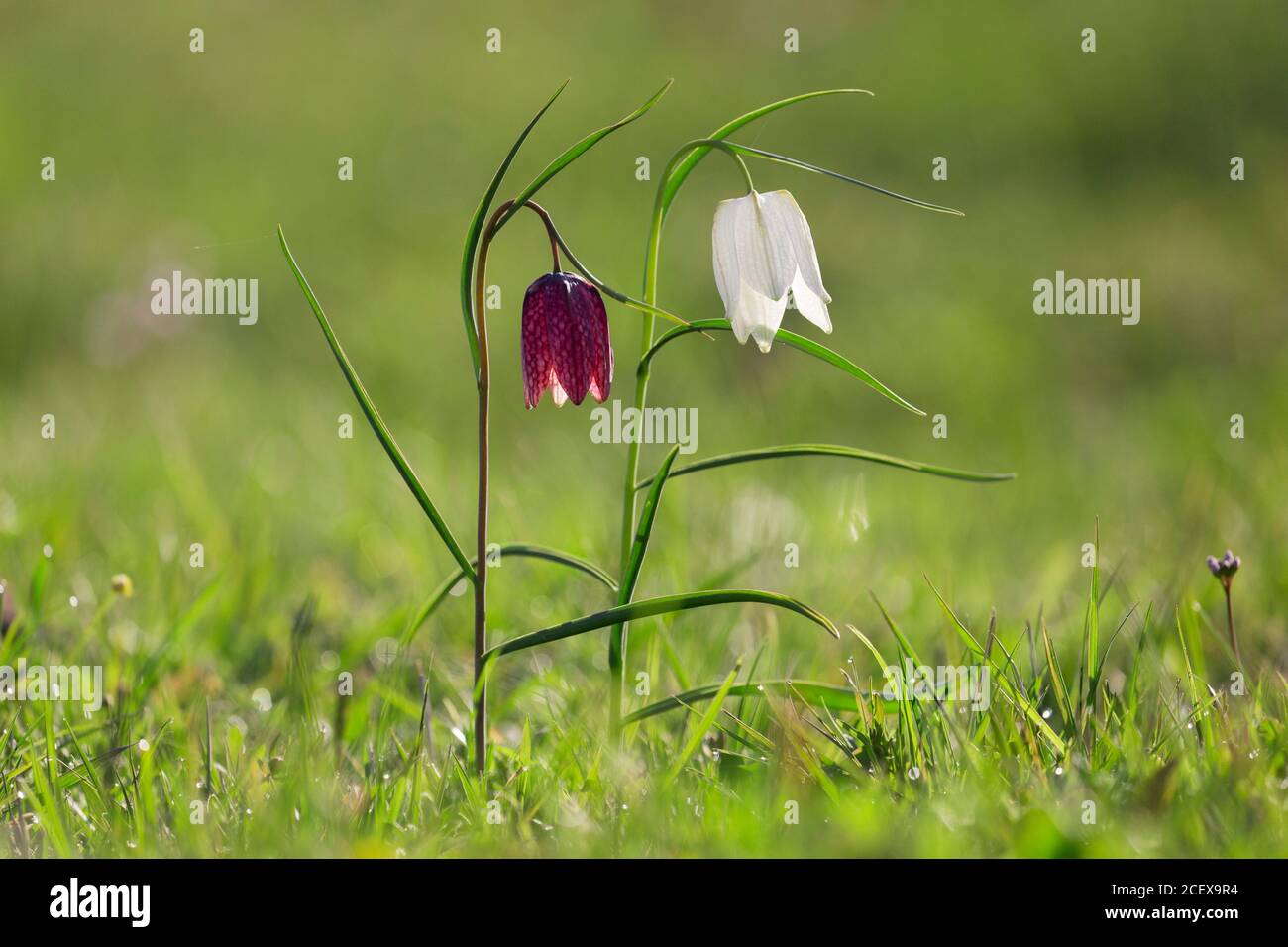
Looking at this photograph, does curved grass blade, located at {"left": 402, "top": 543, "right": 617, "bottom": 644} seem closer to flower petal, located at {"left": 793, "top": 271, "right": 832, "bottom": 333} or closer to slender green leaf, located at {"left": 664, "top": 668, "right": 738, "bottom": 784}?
slender green leaf, located at {"left": 664, "top": 668, "right": 738, "bottom": 784}

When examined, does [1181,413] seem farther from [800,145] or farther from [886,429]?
[800,145]

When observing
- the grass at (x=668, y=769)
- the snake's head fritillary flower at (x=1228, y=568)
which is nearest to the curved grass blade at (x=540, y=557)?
the grass at (x=668, y=769)

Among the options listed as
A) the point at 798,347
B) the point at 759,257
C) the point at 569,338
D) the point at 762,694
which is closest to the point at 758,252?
the point at 759,257

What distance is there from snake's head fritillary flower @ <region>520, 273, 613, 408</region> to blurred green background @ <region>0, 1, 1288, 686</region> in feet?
2.07

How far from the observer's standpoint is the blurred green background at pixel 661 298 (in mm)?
2396

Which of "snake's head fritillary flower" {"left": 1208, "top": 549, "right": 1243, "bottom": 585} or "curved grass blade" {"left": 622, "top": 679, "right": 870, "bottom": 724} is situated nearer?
"curved grass blade" {"left": 622, "top": 679, "right": 870, "bottom": 724}

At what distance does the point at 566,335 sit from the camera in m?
1.38

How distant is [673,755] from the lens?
1.43 meters

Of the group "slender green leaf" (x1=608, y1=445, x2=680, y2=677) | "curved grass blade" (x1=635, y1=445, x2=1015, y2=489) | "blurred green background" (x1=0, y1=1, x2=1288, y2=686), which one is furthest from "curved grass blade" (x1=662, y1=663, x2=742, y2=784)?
"blurred green background" (x1=0, y1=1, x2=1288, y2=686)

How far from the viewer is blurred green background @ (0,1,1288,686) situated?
2.40m

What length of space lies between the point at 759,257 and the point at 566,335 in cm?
23

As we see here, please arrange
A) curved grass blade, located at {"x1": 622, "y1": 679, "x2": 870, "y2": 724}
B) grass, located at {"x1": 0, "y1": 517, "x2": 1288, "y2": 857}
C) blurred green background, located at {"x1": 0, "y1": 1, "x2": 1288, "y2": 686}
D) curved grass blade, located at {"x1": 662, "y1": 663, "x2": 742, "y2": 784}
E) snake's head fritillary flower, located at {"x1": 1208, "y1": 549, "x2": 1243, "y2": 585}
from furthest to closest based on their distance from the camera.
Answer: blurred green background, located at {"x1": 0, "y1": 1, "x2": 1288, "y2": 686} → snake's head fritillary flower, located at {"x1": 1208, "y1": 549, "x2": 1243, "y2": 585} → curved grass blade, located at {"x1": 622, "y1": 679, "x2": 870, "y2": 724} → curved grass blade, located at {"x1": 662, "y1": 663, "x2": 742, "y2": 784} → grass, located at {"x1": 0, "y1": 517, "x2": 1288, "y2": 857}

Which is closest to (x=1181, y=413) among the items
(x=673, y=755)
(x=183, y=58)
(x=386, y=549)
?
(x=386, y=549)

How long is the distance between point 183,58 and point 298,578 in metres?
4.82
